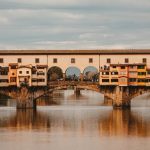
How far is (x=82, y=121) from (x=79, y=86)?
1925 centimetres

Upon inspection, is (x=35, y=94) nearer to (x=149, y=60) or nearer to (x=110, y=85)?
(x=110, y=85)

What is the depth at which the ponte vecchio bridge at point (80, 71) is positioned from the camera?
90375 mm

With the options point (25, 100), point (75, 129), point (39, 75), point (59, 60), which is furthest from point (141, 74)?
point (75, 129)

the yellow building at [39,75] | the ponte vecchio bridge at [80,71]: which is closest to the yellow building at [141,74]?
the ponte vecchio bridge at [80,71]

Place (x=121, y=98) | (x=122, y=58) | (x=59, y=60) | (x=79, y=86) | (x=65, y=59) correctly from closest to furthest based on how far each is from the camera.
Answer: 1. (x=121, y=98)
2. (x=79, y=86)
3. (x=122, y=58)
4. (x=59, y=60)
5. (x=65, y=59)

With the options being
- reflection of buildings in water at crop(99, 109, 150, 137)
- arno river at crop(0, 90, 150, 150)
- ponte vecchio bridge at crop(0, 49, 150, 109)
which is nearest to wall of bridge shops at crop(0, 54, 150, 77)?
ponte vecchio bridge at crop(0, 49, 150, 109)

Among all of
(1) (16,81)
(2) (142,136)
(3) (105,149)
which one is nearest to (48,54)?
(1) (16,81)

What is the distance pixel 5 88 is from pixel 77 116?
16.7 m

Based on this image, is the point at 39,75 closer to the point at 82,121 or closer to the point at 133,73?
the point at 133,73

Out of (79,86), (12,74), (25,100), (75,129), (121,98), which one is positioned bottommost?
(75,129)

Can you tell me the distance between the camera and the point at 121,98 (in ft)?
292

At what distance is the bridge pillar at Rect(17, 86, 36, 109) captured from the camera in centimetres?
8994

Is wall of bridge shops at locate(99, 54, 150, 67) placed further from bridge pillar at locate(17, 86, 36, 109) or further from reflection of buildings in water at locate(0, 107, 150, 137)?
bridge pillar at locate(17, 86, 36, 109)

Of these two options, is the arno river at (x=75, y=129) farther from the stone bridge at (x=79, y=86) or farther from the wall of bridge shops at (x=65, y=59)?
the wall of bridge shops at (x=65, y=59)
